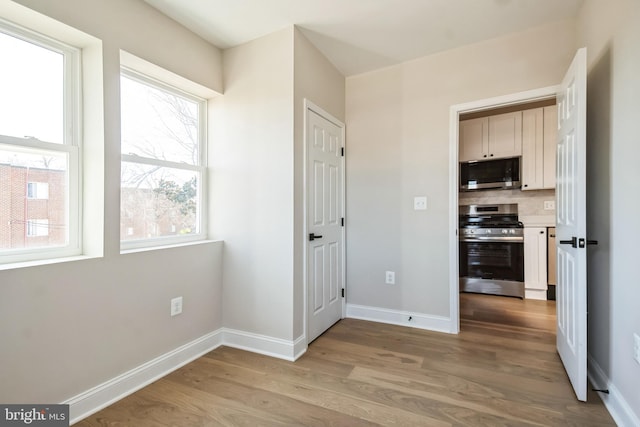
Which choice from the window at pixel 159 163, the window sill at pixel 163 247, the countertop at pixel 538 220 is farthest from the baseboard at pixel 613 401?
the window at pixel 159 163

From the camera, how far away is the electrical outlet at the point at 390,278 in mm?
2875

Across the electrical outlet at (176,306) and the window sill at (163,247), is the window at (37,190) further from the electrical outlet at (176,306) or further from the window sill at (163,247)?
the electrical outlet at (176,306)

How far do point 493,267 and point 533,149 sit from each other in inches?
61.3

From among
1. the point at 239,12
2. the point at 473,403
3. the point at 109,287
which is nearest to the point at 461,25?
the point at 239,12

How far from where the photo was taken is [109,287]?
171 centimetres

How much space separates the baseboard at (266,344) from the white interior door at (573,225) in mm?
1726

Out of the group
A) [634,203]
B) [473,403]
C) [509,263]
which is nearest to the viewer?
[634,203]

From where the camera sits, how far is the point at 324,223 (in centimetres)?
268

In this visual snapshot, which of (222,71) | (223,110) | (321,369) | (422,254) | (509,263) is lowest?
(321,369)

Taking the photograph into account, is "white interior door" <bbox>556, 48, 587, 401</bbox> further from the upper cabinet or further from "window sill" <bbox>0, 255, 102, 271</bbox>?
"window sill" <bbox>0, 255, 102, 271</bbox>

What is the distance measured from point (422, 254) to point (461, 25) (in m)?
1.88

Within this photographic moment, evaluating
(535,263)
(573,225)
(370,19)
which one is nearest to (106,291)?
(370,19)

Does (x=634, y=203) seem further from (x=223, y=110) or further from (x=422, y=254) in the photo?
(x=223, y=110)

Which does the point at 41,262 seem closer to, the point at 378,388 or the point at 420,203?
the point at 378,388
